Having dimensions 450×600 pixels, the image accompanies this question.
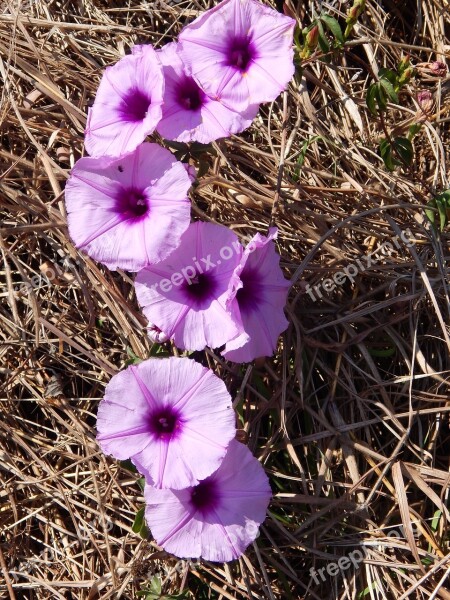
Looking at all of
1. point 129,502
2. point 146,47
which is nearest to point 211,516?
point 129,502

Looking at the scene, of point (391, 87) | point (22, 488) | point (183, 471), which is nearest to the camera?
point (183, 471)

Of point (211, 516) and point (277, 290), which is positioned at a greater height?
point (277, 290)

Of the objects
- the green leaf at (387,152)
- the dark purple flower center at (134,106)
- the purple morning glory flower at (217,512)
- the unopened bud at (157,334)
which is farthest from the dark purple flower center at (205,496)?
the green leaf at (387,152)

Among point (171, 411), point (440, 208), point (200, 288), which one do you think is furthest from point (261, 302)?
point (440, 208)

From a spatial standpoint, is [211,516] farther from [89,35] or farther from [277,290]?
[89,35]

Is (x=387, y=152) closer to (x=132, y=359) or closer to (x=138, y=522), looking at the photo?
(x=132, y=359)

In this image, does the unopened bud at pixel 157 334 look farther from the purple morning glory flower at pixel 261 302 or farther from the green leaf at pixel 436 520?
the green leaf at pixel 436 520

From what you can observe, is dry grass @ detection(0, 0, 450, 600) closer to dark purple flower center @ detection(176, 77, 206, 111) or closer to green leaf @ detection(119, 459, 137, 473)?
green leaf @ detection(119, 459, 137, 473)
